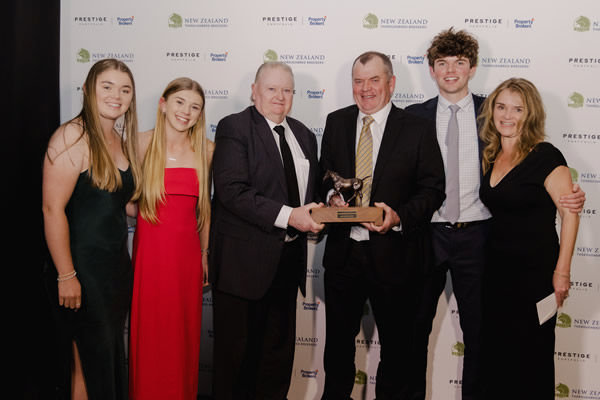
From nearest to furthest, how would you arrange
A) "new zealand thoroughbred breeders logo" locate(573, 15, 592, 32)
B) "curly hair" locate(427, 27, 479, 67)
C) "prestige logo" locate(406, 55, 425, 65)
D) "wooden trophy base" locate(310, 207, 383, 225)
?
"wooden trophy base" locate(310, 207, 383, 225)
"curly hair" locate(427, 27, 479, 67)
"new zealand thoroughbred breeders logo" locate(573, 15, 592, 32)
"prestige logo" locate(406, 55, 425, 65)

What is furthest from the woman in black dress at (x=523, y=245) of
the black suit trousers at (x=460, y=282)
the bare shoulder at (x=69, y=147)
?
the bare shoulder at (x=69, y=147)

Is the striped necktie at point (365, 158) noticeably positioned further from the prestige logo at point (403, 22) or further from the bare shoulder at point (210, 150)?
the prestige logo at point (403, 22)

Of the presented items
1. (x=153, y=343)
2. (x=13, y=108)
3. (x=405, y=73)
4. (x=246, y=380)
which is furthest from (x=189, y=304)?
(x=405, y=73)

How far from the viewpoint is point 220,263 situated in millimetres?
2336

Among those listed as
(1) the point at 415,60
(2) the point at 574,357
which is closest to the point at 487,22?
(1) the point at 415,60

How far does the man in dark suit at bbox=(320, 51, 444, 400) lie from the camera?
231cm

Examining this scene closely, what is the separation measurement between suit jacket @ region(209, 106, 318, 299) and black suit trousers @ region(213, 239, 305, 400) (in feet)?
0.39

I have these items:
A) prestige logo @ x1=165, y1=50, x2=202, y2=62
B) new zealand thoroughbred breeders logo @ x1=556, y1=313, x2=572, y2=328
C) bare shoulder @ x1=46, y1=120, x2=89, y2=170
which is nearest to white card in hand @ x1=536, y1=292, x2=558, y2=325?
new zealand thoroughbred breeders logo @ x1=556, y1=313, x2=572, y2=328

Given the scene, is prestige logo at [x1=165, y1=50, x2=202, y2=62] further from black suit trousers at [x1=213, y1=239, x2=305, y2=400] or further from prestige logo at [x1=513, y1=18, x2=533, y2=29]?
prestige logo at [x1=513, y1=18, x2=533, y2=29]

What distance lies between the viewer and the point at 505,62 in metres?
3.04

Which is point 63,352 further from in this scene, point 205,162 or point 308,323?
point 308,323

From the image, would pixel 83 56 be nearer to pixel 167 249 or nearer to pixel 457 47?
pixel 167 249

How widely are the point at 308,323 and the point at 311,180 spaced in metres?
1.23

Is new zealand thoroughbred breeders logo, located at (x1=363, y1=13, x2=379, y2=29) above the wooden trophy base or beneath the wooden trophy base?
above
